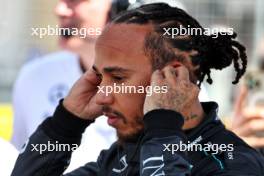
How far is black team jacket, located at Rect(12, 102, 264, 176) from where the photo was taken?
2516 mm

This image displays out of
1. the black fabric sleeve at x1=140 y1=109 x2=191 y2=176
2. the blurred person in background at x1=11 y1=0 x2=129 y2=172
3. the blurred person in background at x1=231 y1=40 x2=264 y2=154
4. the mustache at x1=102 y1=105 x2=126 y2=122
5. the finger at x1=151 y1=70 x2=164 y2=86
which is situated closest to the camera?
the black fabric sleeve at x1=140 y1=109 x2=191 y2=176

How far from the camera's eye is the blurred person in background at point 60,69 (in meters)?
4.57

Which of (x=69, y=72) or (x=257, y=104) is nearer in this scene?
(x=257, y=104)

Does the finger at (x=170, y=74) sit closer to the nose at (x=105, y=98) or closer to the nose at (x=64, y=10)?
the nose at (x=105, y=98)

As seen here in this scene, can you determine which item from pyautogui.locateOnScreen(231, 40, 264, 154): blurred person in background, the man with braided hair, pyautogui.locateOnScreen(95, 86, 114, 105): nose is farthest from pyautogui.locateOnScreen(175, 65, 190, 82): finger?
pyautogui.locateOnScreen(231, 40, 264, 154): blurred person in background

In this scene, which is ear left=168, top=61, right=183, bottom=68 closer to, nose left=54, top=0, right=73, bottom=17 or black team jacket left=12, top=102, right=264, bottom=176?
black team jacket left=12, top=102, right=264, bottom=176

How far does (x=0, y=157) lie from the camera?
347 centimetres

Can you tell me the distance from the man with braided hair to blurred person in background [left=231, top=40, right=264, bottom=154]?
1.07m

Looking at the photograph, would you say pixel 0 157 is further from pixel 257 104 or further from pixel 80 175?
pixel 257 104

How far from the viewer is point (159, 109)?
258 cm

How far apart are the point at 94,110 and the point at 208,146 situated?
1.74 ft

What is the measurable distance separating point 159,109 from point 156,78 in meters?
0.10

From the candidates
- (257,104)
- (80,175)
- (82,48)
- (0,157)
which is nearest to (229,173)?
(80,175)

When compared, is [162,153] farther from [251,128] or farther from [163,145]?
[251,128]
